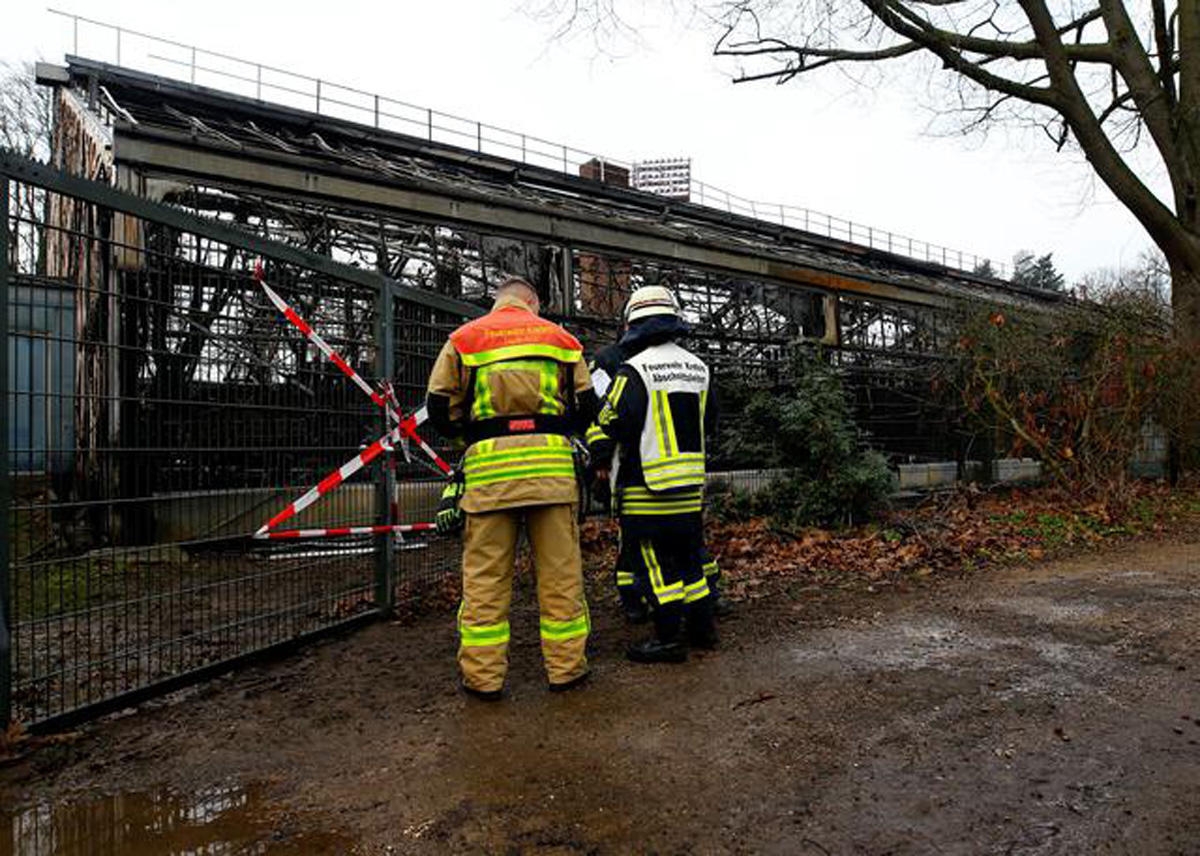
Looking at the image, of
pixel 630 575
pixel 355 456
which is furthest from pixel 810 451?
pixel 355 456

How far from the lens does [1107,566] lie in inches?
242

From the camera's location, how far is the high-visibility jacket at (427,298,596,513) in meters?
3.43

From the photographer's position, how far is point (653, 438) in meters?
3.91

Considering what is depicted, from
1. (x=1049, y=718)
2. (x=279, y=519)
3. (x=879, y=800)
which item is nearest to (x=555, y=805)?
(x=879, y=800)

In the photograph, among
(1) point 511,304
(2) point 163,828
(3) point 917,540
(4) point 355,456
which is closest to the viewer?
(2) point 163,828

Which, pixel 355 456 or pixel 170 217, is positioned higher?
pixel 170 217

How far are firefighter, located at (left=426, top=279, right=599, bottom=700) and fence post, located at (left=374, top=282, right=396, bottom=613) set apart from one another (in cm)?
137

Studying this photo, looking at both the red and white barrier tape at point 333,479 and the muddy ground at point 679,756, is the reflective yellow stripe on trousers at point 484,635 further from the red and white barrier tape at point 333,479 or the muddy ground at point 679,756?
the red and white barrier tape at point 333,479

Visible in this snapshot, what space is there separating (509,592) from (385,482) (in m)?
1.66

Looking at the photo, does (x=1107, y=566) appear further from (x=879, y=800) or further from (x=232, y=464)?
(x=232, y=464)

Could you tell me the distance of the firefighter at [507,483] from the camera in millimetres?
3418

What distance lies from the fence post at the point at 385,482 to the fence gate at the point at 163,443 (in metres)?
0.01

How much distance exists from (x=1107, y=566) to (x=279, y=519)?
20.1ft

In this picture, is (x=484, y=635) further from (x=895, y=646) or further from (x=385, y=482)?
(x=895, y=646)
